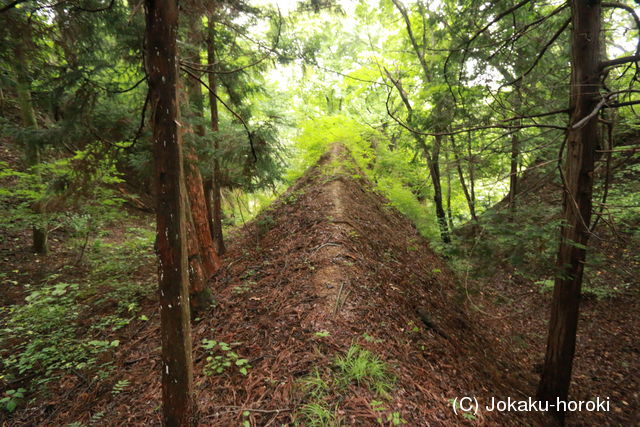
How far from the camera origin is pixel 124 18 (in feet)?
14.9

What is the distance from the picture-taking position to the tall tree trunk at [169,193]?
2.31 meters

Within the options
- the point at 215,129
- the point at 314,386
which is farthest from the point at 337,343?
the point at 215,129

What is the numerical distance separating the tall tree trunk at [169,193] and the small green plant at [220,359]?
980 mm

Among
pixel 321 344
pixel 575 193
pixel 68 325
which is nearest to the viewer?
pixel 321 344

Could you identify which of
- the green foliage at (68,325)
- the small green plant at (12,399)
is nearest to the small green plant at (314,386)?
the green foliage at (68,325)

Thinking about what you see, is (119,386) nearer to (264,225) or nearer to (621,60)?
(264,225)

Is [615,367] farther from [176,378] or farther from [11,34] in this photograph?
[11,34]

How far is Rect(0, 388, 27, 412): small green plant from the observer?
3581 millimetres

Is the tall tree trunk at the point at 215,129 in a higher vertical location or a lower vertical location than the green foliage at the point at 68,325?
higher

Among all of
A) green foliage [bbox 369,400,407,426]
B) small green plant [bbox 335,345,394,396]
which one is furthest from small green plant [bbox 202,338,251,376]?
green foliage [bbox 369,400,407,426]

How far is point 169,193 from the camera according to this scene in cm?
238

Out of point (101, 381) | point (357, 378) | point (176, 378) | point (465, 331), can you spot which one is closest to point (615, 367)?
point (465, 331)

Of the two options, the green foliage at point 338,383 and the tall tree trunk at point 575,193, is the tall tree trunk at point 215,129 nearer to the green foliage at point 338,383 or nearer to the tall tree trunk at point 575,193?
the green foliage at point 338,383

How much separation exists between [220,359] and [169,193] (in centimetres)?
242
